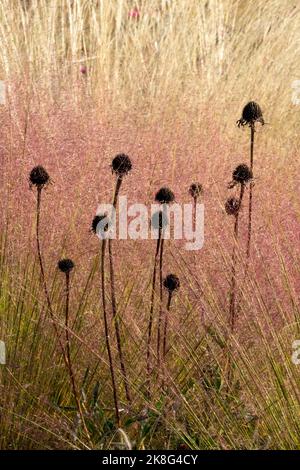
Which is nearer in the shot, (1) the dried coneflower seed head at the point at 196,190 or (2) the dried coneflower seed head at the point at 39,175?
(2) the dried coneflower seed head at the point at 39,175

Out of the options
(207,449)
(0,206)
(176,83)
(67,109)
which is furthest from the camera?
(176,83)

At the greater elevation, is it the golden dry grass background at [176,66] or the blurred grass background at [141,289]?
the golden dry grass background at [176,66]

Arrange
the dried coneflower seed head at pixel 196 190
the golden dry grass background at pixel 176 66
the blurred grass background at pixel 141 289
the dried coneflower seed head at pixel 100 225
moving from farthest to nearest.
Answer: the golden dry grass background at pixel 176 66
the dried coneflower seed head at pixel 196 190
the blurred grass background at pixel 141 289
the dried coneflower seed head at pixel 100 225

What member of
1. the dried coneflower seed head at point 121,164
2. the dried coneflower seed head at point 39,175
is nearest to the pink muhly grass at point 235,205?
the dried coneflower seed head at point 121,164

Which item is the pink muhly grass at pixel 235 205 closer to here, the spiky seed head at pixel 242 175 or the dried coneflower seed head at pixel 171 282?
the spiky seed head at pixel 242 175

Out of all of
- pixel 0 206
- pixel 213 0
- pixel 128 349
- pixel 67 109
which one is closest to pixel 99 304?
pixel 128 349

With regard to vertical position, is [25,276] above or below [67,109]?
below

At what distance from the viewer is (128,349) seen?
2.53m

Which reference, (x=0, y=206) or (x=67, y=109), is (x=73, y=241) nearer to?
(x=0, y=206)

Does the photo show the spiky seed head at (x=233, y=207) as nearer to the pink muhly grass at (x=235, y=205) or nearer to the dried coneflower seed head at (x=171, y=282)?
the pink muhly grass at (x=235, y=205)

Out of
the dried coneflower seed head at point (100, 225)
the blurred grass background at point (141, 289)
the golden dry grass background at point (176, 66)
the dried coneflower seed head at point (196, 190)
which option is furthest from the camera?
the golden dry grass background at point (176, 66)

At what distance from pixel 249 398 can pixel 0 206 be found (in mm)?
1025

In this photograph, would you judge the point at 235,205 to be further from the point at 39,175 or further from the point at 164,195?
the point at 39,175

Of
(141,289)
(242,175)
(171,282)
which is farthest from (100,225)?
(141,289)
